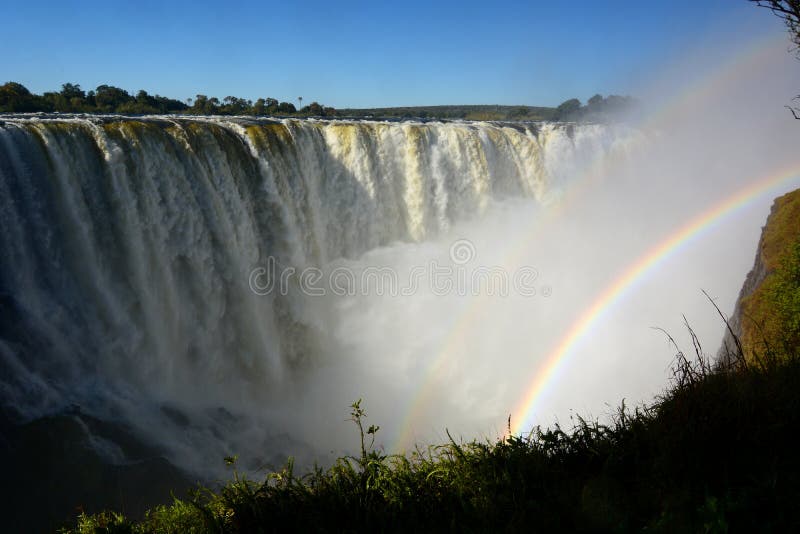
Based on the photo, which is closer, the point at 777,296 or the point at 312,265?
the point at 777,296

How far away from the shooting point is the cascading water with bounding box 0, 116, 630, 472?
27.6 feet

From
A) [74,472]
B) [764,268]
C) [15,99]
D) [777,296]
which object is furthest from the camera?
[15,99]

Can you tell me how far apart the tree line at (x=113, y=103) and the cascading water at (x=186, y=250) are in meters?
10.7

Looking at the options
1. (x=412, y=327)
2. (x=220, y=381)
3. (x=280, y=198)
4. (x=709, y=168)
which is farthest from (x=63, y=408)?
(x=709, y=168)

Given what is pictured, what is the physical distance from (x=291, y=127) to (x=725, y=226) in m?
16.6

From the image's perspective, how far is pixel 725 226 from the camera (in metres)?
20.4

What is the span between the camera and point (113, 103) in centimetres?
2570

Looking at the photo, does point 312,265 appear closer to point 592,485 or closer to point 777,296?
point 777,296

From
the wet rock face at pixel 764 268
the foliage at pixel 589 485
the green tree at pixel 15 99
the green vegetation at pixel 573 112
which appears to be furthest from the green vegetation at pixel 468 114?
the foliage at pixel 589 485

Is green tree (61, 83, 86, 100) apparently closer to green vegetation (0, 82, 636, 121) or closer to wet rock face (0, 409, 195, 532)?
green vegetation (0, 82, 636, 121)

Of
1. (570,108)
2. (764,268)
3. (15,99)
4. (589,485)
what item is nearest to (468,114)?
(570,108)

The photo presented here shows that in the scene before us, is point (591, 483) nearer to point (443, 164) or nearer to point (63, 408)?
point (63, 408)

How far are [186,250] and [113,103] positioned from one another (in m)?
19.2

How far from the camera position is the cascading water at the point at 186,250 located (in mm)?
8398
